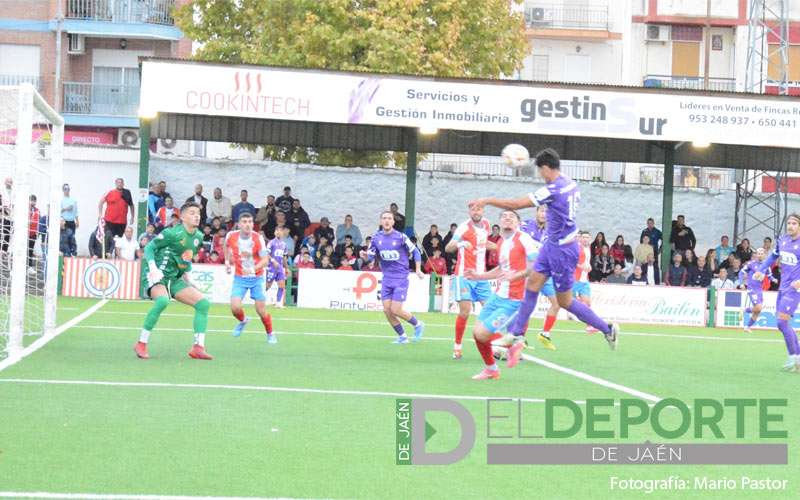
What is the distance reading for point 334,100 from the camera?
96.2ft

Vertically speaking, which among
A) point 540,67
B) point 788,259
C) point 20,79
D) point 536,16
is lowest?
point 788,259

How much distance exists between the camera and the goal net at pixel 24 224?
624 inches

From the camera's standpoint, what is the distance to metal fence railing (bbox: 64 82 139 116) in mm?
49188

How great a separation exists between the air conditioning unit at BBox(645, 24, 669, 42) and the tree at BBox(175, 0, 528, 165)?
1651cm

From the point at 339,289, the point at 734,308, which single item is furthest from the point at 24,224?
the point at 734,308

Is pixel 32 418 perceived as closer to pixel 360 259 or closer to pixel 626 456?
pixel 626 456

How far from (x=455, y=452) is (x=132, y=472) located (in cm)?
243

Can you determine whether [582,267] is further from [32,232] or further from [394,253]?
[32,232]

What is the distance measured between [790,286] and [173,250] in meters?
8.58

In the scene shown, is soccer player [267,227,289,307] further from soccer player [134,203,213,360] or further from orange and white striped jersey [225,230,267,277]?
soccer player [134,203,213,360]

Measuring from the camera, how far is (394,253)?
19.7 metres

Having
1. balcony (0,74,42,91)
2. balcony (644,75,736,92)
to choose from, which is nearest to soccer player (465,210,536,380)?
balcony (0,74,42,91)

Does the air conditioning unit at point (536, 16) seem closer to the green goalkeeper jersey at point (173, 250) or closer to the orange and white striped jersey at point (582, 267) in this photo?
the orange and white striped jersey at point (582, 267)

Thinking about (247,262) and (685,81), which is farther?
(685,81)
